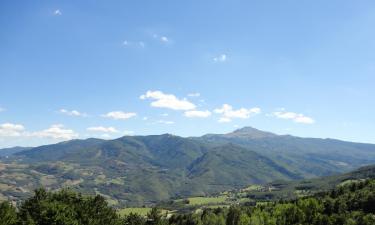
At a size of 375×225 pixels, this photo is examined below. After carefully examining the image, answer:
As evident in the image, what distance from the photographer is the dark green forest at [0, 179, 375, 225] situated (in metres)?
115

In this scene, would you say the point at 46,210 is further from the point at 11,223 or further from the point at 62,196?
the point at 62,196

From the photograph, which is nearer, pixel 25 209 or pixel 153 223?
pixel 25 209

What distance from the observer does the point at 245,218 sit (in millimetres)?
191125

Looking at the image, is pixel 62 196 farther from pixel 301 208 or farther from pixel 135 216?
pixel 301 208

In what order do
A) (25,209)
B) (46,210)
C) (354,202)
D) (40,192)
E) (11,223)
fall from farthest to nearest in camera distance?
(354,202)
(40,192)
(25,209)
(46,210)
(11,223)

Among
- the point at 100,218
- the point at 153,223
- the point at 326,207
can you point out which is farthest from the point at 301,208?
the point at 100,218

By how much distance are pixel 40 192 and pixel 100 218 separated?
2235 cm

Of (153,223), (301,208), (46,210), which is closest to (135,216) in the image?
(153,223)

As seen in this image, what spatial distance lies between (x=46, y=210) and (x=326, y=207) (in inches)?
5261

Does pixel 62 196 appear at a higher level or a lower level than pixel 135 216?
higher

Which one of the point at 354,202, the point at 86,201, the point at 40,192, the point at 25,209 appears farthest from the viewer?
the point at 354,202

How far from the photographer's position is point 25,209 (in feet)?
406

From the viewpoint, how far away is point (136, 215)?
17062 centimetres

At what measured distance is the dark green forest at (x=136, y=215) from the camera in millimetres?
115375
